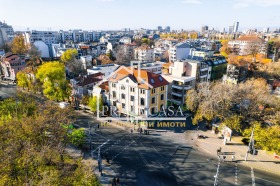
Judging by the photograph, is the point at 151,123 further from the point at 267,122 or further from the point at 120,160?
the point at 267,122

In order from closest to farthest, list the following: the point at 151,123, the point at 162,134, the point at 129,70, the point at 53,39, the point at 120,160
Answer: the point at 120,160, the point at 162,134, the point at 151,123, the point at 129,70, the point at 53,39

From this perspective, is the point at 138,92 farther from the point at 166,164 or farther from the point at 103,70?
the point at 103,70

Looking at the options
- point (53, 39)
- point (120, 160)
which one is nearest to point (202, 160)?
point (120, 160)

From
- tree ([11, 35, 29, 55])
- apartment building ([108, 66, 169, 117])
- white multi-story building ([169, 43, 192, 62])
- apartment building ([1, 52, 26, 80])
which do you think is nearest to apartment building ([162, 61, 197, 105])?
apartment building ([108, 66, 169, 117])

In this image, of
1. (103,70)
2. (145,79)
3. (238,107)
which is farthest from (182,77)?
(103,70)

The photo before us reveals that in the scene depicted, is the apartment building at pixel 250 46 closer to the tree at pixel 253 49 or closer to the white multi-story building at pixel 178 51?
the tree at pixel 253 49

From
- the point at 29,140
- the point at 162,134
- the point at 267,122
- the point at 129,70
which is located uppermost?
the point at 129,70

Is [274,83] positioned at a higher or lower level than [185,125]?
higher
